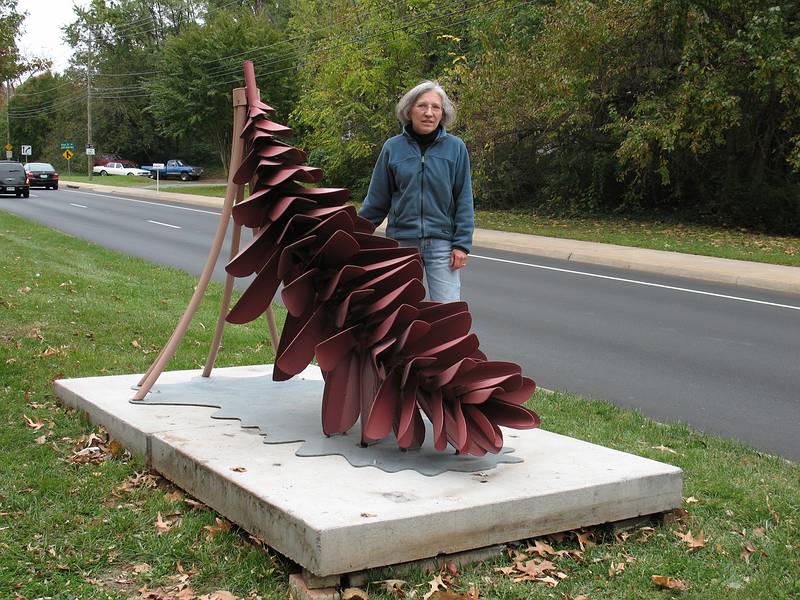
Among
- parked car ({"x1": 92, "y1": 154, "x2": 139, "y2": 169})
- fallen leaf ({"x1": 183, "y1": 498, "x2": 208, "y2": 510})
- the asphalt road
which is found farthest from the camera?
parked car ({"x1": 92, "y1": 154, "x2": 139, "y2": 169})

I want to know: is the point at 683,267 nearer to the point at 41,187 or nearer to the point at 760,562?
the point at 760,562

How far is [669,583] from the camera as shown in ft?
12.4

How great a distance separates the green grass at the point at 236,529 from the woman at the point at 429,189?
4.59 feet

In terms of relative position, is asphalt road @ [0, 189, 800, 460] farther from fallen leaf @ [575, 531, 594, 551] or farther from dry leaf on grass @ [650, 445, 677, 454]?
fallen leaf @ [575, 531, 594, 551]

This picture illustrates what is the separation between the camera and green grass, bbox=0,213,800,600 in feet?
12.4

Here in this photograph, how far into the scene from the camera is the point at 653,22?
23.5 meters

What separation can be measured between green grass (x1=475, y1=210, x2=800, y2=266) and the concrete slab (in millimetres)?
14368

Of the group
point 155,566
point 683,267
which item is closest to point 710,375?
point 155,566

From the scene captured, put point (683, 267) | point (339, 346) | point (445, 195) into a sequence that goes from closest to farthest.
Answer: point (339, 346) → point (445, 195) → point (683, 267)

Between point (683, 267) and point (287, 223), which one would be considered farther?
point (683, 267)

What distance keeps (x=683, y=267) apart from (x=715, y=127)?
6.55m

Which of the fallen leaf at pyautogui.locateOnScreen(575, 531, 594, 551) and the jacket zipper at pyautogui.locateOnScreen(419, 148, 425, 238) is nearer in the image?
the fallen leaf at pyautogui.locateOnScreen(575, 531, 594, 551)

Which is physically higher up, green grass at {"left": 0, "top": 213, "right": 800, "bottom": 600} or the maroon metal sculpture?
the maroon metal sculpture

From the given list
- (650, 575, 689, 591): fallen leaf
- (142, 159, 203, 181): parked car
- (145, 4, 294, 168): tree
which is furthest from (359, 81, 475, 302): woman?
(142, 159, 203, 181): parked car
